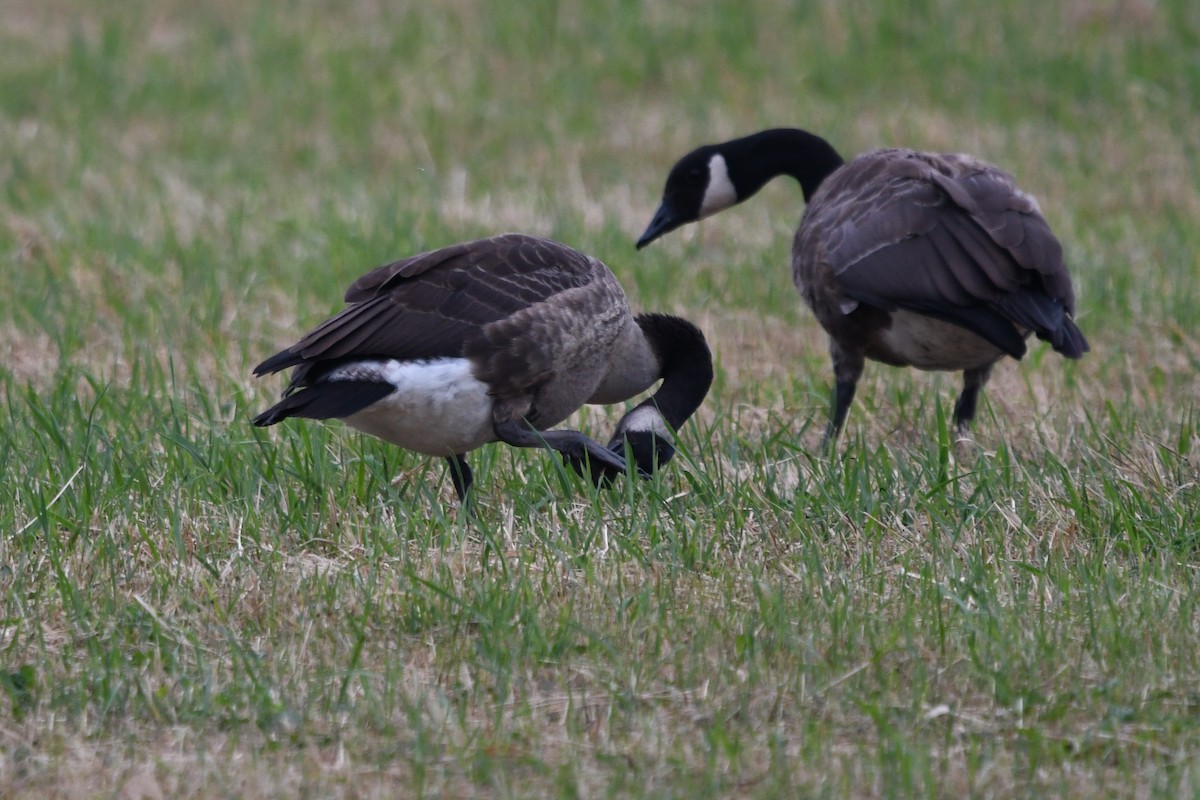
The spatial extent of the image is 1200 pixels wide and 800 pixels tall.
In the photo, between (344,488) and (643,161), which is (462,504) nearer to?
(344,488)

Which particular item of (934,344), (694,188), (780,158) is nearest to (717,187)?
(694,188)

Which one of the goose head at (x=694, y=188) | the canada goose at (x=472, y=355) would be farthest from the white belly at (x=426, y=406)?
the goose head at (x=694, y=188)

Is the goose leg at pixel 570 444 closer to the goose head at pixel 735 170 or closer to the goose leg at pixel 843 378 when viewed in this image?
the goose leg at pixel 843 378

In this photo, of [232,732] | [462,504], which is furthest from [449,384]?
[232,732]

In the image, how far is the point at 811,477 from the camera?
5316 millimetres

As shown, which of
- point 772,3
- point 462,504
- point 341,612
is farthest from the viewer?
point 772,3

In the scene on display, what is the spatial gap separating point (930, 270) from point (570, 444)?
1.46m

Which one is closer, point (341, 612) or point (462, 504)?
point (341, 612)

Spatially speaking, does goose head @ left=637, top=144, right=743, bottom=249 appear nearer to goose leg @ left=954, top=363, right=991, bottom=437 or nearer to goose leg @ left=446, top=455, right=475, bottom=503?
goose leg @ left=954, top=363, right=991, bottom=437

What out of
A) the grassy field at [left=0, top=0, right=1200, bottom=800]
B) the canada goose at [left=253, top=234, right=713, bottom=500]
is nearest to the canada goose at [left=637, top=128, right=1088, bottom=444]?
the grassy field at [left=0, top=0, right=1200, bottom=800]

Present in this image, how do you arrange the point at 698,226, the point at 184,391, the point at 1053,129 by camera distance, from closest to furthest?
1. the point at 184,391
2. the point at 698,226
3. the point at 1053,129

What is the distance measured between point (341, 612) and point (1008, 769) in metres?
1.83

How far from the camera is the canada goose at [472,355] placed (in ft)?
16.7

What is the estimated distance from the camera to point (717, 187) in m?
7.41
